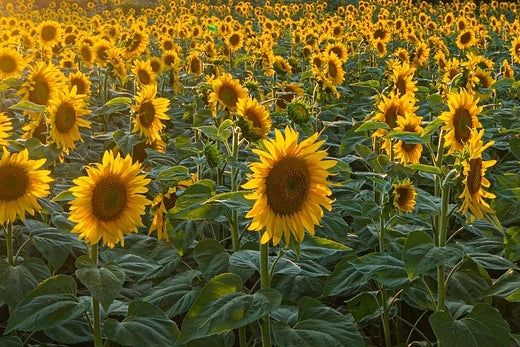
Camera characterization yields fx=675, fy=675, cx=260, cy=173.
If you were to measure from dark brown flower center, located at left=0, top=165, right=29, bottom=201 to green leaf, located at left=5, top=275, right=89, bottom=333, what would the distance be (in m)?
Result: 0.50

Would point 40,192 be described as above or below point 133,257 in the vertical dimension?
above

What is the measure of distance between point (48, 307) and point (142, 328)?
33 cm

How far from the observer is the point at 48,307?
7.69 feet

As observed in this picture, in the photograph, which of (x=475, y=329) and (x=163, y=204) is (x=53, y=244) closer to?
(x=163, y=204)

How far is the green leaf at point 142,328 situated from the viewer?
2.31 metres

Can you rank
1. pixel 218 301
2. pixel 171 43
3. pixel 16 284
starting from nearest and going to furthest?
pixel 218 301 → pixel 16 284 → pixel 171 43

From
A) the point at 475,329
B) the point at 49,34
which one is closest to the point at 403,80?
the point at 475,329

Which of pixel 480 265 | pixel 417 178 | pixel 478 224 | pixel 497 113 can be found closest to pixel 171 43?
pixel 497 113

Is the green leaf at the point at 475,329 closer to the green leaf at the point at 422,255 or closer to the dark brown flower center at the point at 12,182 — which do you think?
the green leaf at the point at 422,255

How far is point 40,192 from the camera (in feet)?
9.15

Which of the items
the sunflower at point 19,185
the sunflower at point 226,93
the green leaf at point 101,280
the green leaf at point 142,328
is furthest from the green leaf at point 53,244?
the sunflower at point 226,93

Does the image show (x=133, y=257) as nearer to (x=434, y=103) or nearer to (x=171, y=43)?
(x=434, y=103)

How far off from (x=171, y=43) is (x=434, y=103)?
5612 mm

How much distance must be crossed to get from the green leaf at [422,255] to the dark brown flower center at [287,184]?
1.42 ft
